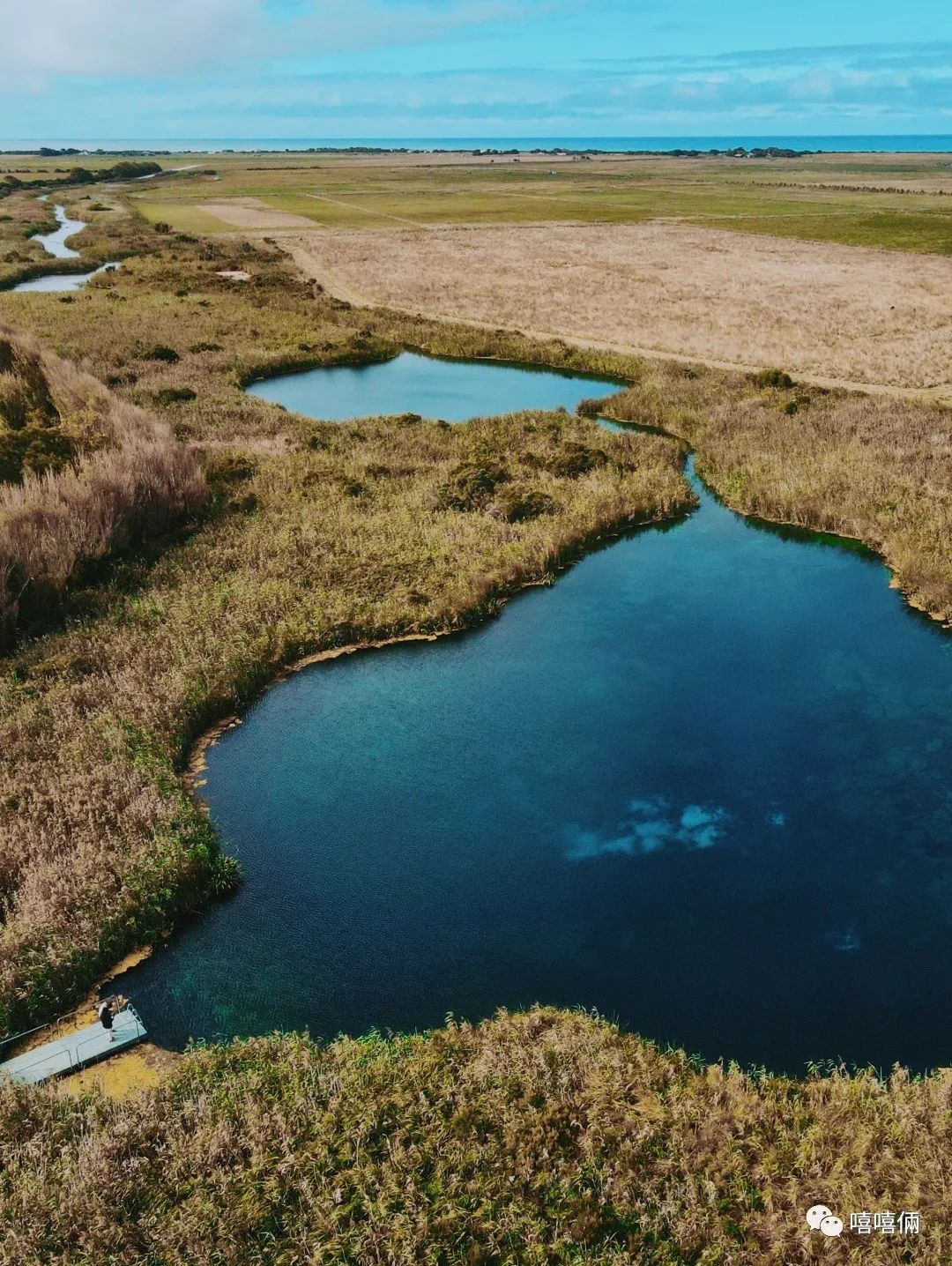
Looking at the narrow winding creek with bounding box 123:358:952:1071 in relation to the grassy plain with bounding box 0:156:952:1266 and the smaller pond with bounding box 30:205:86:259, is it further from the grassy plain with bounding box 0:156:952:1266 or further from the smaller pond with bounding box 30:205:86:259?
the smaller pond with bounding box 30:205:86:259

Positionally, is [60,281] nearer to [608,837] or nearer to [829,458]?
[829,458]

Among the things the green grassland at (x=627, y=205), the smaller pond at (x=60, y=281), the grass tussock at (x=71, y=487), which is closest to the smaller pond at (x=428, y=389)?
the grass tussock at (x=71, y=487)

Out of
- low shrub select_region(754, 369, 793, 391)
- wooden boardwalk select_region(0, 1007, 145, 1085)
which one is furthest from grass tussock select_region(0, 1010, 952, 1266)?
low shrub select_region(754, 369, 793, 391)

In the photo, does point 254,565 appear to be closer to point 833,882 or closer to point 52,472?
point 52,472

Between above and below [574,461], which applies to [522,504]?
below

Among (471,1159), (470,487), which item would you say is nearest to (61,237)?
(470,487)
